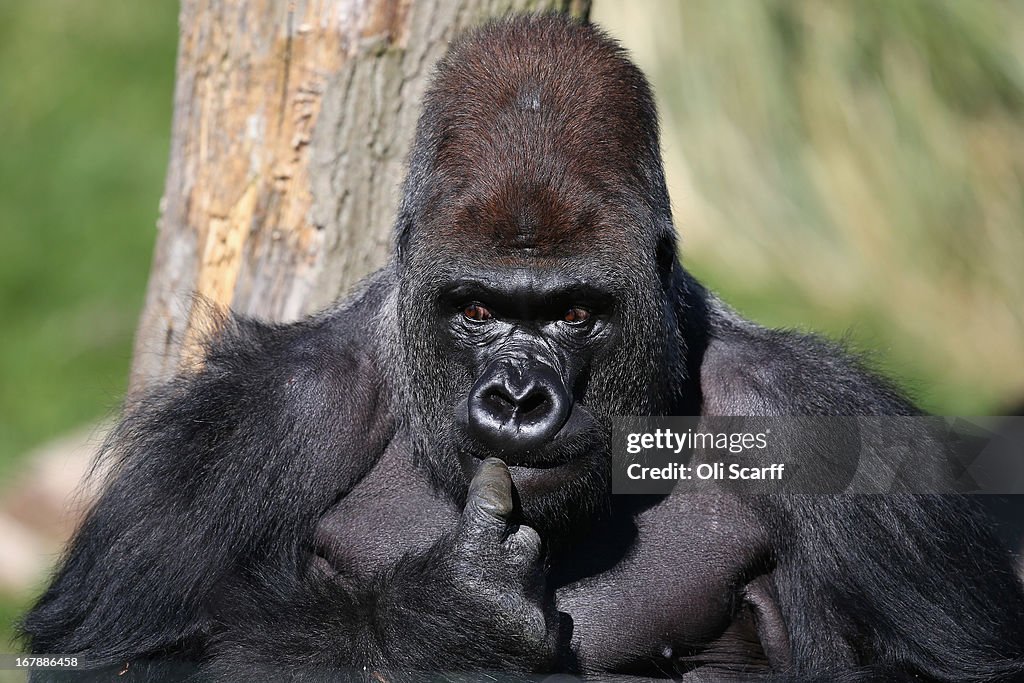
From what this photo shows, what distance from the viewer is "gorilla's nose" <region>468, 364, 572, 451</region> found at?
145 inches

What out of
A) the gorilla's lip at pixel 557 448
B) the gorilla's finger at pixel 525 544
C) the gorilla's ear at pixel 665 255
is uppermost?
the gorilla's ear at pixel 665 255

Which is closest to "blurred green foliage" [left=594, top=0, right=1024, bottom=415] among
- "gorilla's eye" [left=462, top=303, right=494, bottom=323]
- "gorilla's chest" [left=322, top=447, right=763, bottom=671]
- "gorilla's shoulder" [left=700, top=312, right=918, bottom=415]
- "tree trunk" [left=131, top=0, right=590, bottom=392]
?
"tree trunk" [left=131, top=0, right=590, bottom=392]

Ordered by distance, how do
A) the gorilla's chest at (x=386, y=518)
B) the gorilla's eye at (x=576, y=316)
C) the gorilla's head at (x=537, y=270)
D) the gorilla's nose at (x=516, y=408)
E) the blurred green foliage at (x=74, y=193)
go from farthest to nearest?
1. the blurred green foliage at (x=74, y=193)
2. the gorilla's chest at (x=386, y=518)
3. the gorilla's eye at (x=576, y=316)
4. the gorilla's head at (x=537, y=270)
5. the gorilla's nose at (x=516, y=408)

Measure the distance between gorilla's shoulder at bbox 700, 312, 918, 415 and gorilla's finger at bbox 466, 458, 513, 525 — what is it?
0.97 metres

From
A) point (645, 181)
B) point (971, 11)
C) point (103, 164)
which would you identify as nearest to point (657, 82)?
point (971, 11)

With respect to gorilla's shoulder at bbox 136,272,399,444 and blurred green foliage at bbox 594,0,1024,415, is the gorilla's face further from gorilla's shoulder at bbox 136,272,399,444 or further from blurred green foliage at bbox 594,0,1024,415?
blurred green foliage at bbox 594,0,1024,415

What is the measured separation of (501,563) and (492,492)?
231mm

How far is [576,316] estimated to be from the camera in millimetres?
3961

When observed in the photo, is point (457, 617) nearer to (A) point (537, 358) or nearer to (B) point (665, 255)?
(A) point (537, 358)

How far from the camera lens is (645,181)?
411 centimetres

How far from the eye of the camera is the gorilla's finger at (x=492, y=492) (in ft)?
12.3

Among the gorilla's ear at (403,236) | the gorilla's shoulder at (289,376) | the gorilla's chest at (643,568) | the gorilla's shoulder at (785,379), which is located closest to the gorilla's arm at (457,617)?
the gorilla's chest at (643,568)

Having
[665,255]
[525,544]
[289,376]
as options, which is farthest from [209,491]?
[665,255]

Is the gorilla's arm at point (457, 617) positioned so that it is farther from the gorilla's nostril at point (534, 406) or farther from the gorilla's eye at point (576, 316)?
the gorilla's eye at point (576, 316)
